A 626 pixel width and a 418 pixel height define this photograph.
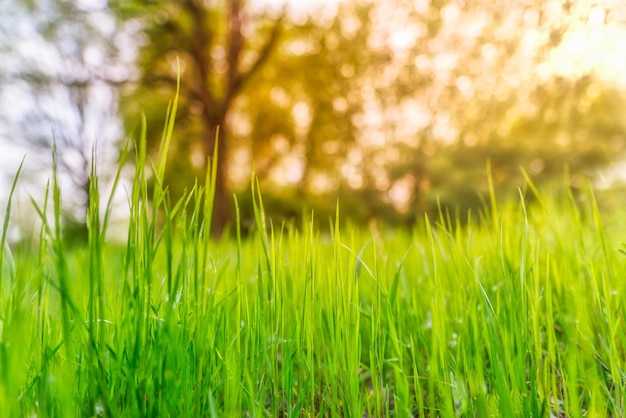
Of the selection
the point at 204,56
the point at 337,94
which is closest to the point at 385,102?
the point at 337,94

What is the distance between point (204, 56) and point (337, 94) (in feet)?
9.05

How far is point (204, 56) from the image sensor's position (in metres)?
8.62

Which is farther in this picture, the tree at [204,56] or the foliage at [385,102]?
the tree at [204,56]

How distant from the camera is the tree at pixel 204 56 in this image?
8352 mm

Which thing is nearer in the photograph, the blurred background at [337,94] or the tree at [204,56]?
the blurred background at [337,94]

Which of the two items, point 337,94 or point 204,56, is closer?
point 204,56

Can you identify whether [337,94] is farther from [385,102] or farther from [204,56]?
[204,56]

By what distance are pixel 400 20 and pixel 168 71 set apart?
4.91 m

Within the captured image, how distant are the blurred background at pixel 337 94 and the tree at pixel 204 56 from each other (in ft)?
0.12

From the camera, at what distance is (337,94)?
383 inches

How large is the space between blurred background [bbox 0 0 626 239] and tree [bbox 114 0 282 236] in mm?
37

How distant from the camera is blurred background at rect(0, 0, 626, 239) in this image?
7.11 metres

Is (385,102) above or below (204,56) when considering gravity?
below

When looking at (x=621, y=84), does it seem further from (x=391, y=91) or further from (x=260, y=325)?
(x=260, y=325)
